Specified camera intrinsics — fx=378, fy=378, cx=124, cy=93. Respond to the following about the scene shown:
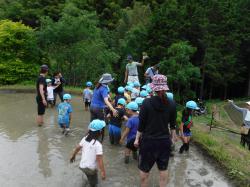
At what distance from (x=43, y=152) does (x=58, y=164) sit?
996 millimetres

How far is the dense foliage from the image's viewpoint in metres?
24.4

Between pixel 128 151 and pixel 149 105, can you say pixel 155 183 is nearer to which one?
pixel 128 151

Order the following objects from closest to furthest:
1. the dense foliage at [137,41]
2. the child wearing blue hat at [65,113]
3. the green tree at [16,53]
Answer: the child wearing blue hat at [65,113]
the green tree at [16,53]
the dense foliage at [137,41]

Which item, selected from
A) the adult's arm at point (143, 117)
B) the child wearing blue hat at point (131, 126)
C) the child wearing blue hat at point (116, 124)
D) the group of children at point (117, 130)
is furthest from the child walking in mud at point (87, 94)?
the adult's arm at point (143, 117)

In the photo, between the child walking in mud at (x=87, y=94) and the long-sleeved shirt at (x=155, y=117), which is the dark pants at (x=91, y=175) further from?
the child walking in mud at (x=87, y=94)

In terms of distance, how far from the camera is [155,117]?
5.65 m

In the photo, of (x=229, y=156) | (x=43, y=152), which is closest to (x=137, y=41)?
(x=43, y=152)

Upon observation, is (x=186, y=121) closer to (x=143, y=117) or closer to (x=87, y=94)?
(x=143, y=117)

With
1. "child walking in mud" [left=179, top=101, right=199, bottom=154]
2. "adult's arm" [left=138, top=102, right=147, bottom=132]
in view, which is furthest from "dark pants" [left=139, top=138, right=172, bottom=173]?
"child walking in mud" [left=179, top=101, right=199, bottom=154]

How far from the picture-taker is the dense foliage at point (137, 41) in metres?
24.4

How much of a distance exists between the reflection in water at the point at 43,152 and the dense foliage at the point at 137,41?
544 inches

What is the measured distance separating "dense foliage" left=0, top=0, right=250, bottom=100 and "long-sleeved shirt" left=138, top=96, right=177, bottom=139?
62.2 feet

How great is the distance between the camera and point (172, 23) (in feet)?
116

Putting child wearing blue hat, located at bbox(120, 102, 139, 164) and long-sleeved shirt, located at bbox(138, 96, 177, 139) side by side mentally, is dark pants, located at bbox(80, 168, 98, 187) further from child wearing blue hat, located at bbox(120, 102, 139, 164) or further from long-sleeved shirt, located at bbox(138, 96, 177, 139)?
child wearing blue hat, located at bbox(120, 102, 139, 164)
